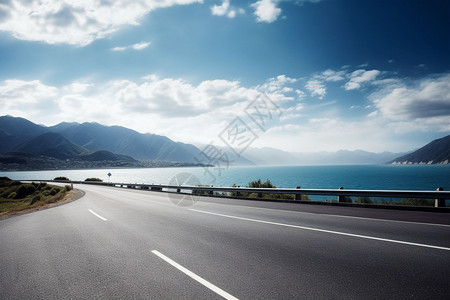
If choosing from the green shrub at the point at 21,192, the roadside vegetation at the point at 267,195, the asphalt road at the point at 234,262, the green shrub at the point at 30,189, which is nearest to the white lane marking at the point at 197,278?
the asphalt road at the point at 234,262

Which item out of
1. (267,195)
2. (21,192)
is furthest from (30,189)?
(267,195)

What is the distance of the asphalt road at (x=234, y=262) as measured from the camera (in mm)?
3195

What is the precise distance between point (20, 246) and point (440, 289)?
8564mm

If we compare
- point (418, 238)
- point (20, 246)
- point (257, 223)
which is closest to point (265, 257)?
point (257, 223)

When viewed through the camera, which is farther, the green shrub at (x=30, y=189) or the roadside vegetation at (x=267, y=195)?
the green shrub at (x=30, y=189)

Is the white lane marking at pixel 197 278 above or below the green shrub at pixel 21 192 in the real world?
above

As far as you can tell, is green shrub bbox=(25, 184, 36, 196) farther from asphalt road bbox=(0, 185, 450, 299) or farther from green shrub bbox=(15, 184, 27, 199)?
asphalt road bbox=(0, 185, 450, 299)

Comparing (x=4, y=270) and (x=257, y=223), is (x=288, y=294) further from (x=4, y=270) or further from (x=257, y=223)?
(x=4, y=270)

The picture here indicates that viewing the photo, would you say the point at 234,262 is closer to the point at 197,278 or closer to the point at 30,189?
the point at 197,278

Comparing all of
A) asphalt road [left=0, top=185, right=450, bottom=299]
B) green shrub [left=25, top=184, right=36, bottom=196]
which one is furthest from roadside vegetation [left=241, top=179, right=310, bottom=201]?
green shrub [left=25, top=184, right=36, bottom=196]

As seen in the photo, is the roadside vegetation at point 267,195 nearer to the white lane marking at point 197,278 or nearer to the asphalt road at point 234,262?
the asphalt road at point 234,262

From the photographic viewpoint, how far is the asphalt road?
3.20m

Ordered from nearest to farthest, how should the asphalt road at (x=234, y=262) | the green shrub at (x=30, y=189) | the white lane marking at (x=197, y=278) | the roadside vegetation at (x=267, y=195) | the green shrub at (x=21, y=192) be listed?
the white lane marking at (x=197, y=278) → the asphalt road at (x=234, y=262) → the roadside vegetation at (x=267, y=195) → the green shrub at (x=21, y=192) → the green shrub at (x=30, y=189)

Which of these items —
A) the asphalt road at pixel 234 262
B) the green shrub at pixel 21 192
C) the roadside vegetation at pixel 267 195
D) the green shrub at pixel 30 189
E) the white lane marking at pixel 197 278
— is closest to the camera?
the white lane marking at pixel 197 278
